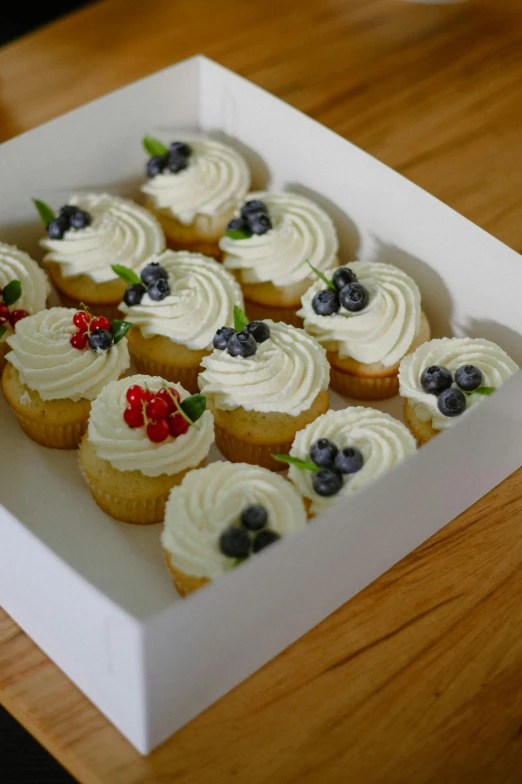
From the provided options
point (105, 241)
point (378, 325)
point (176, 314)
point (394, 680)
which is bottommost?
point (394, 680)

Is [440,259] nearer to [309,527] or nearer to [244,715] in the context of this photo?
[309,527]

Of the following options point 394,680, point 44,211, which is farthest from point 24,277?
point 394,680

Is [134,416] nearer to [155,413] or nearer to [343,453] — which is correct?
[155,413]

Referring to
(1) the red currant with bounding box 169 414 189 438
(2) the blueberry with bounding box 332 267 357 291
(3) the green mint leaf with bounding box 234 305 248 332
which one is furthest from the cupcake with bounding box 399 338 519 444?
(1) the red currant with bounding box 169 414 189 438

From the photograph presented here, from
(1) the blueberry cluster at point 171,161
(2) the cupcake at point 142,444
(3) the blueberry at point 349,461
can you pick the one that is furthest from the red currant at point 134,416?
(1) the blueberry cluster at point 171,161

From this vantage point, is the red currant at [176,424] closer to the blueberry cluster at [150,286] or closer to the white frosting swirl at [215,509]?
the white frosting swirl at [215,509]

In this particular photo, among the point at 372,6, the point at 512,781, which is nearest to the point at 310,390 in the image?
the point at 512,781
